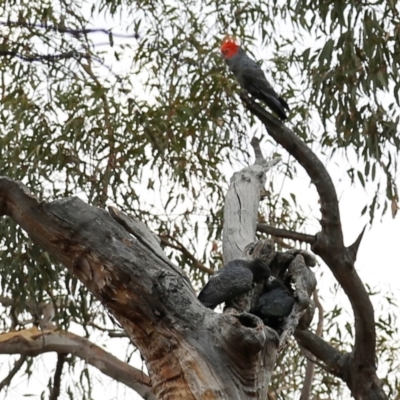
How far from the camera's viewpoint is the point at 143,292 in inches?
80.9

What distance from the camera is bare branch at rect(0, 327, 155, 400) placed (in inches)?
193

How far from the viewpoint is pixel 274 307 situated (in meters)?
2.38

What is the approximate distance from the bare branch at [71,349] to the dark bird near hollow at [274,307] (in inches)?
99.0

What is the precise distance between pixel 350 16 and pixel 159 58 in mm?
1107

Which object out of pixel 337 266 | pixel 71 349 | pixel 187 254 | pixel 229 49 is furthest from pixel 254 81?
pixel 71 349

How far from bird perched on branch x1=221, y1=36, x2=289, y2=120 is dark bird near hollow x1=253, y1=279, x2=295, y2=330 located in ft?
5.45

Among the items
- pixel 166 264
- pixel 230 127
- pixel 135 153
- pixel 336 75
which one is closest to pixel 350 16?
pixel 336 75

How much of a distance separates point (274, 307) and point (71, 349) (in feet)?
9.19

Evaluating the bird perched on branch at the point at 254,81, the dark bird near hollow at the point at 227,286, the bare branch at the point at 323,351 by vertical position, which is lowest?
the dark bird near hollow at the point at 227,286

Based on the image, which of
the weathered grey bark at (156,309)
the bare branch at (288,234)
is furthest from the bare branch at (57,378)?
the weathered grey bark at (156,309)

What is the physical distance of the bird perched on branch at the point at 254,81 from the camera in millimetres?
4059

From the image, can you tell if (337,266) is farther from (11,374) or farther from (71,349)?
(11,374)

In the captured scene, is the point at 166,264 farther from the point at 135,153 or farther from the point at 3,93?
the point at 3,93

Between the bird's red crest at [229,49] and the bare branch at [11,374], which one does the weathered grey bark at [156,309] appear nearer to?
the bird's red crest at [229,49]
